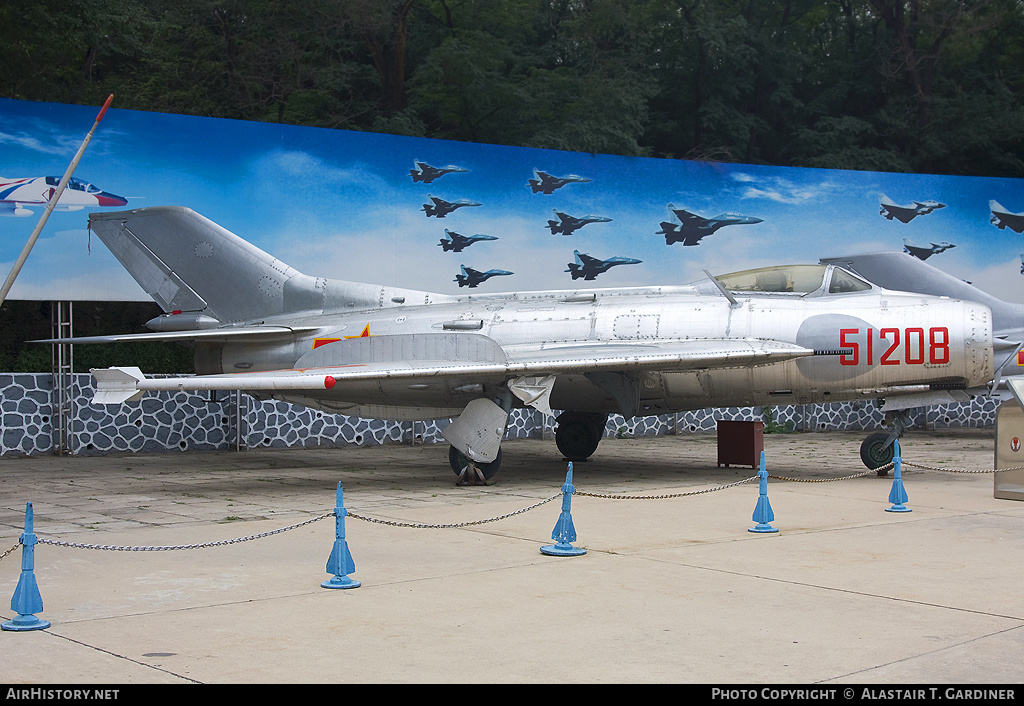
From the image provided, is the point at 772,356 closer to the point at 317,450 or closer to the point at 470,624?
the point at 470,624

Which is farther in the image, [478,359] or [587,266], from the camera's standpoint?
[587,266]

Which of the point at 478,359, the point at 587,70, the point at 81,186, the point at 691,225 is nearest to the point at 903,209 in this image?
the point at 691,225

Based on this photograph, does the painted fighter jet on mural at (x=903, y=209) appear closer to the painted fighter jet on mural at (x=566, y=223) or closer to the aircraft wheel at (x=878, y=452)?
the painted fighter jet on mural at (x=566, y=223)

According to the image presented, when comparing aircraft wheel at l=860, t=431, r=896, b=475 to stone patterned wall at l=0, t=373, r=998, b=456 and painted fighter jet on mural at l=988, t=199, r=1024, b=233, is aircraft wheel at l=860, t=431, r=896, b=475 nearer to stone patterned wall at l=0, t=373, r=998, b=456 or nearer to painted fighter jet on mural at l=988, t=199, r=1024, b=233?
stone patterned wall at l=0, t=373, r=998, b=456

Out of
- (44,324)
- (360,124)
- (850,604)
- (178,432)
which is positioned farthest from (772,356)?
(360,124)

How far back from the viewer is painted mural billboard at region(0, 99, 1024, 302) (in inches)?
708

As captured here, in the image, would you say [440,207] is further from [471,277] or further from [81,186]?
[81,186]

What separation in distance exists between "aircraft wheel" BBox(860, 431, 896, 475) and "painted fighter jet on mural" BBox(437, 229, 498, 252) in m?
11.0

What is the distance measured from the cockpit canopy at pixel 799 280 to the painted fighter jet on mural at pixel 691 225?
421 inches

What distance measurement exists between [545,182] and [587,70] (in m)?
10.6

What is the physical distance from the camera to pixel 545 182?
22969mm

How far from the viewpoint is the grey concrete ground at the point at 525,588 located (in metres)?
4.73

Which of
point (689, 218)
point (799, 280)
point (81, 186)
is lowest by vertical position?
point (799, 280)

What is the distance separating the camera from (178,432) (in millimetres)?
18203
